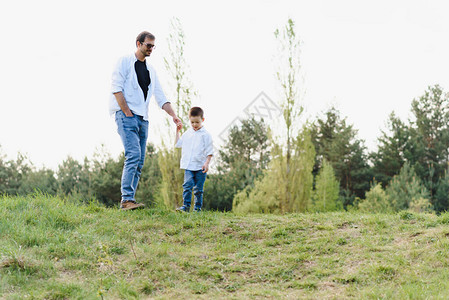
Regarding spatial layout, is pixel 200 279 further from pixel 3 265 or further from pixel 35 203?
pixel 35 203

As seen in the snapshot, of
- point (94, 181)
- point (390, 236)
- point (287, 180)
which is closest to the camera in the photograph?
point (390, 236)

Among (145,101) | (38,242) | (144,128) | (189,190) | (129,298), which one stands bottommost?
(129,298)

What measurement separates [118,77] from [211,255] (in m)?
2.66

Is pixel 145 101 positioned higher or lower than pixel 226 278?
higher

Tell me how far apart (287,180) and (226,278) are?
34.5 feet

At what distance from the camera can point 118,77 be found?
16.9 feet

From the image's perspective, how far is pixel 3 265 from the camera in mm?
3670

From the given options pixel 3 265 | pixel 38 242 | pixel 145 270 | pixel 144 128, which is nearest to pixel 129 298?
pixel 145 270

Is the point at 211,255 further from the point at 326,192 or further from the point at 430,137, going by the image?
the point at 430,137

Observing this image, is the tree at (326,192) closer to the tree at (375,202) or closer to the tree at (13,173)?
the tree at (375,202)

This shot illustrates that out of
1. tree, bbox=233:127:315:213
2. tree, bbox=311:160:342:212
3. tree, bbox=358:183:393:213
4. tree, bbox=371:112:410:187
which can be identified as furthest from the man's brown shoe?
tree, bbox=371:112:410:187

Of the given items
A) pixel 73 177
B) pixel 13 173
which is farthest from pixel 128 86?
pixel 13 173

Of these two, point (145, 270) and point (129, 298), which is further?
point (145, 270)

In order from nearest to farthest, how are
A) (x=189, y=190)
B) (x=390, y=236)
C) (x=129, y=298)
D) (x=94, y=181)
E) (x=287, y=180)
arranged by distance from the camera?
(x=129, y=298) → (x=390, y=236) → (x=189, y=190) → (x=287, y=180) → (x=94, y=181)
